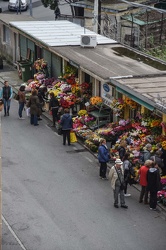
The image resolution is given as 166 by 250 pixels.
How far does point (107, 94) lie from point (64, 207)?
6.92 metres

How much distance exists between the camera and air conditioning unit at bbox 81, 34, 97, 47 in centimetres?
2748

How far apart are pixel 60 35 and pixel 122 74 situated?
7.92m

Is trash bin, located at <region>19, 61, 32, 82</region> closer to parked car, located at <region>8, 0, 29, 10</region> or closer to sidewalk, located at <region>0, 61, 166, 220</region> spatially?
sidewalk, located at <region>0, 61, 166, 220</region>

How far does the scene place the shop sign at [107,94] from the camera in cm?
2438

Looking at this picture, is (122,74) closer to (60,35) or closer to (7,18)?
(60,35)

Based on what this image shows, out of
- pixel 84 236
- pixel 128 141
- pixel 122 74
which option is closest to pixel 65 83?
pixel 122 74

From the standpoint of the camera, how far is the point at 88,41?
27.8 metres

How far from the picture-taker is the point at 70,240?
16797 mm

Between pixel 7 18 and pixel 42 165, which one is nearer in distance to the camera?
pixel 42 165

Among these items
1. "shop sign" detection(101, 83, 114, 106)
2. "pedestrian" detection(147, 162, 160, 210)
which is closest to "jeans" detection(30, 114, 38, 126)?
"shop sign" detection(101, 83, 114, 106)

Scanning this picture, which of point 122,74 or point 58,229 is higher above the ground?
point 122,74

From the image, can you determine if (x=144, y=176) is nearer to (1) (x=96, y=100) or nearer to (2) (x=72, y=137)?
(2) (x=72, y=137)

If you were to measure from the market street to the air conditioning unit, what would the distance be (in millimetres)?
5165

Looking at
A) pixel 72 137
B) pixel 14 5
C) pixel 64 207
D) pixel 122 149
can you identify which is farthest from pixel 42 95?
pixel 14 5
